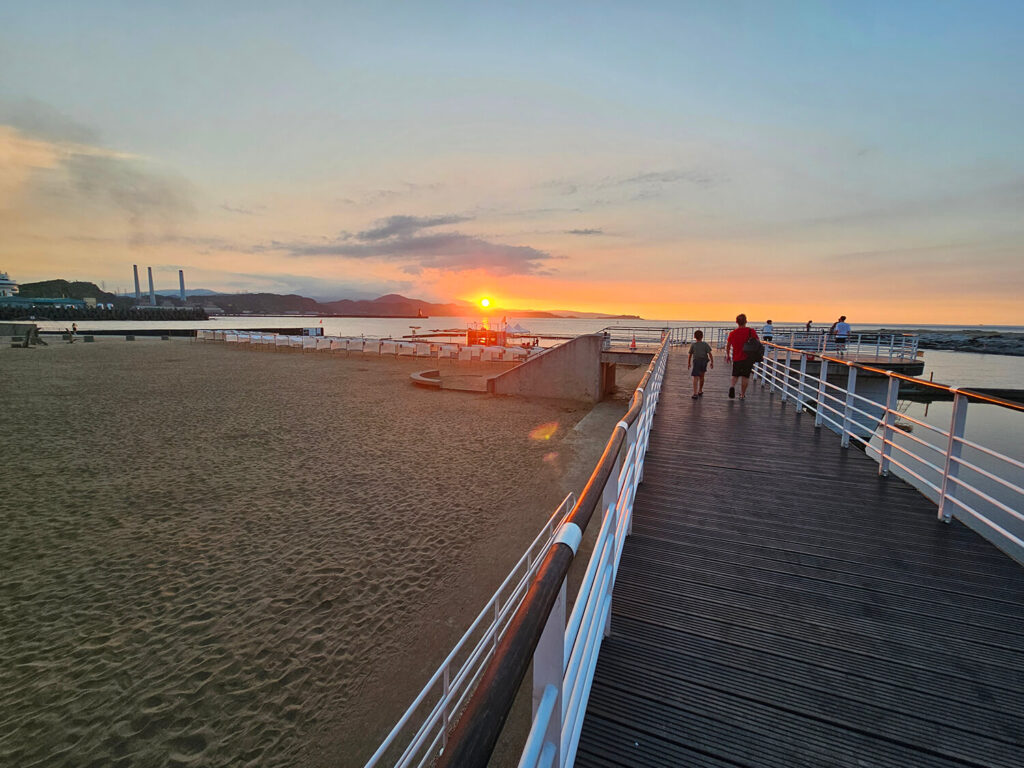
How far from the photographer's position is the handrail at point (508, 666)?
2.24 feet

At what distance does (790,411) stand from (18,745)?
1100 cm

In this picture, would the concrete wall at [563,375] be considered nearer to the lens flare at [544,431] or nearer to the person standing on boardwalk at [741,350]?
the lens flare at [544,431]

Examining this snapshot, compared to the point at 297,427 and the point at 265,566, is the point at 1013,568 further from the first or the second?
the point at 297,427

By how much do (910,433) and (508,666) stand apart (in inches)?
522

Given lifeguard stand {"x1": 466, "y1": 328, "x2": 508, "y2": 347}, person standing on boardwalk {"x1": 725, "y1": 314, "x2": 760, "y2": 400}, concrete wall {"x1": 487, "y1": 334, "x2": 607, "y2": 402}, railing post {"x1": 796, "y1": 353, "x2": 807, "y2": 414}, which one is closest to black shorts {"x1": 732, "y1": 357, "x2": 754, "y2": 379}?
person standing on boardwalk {"x1": 725, "y1": 314, "x2": 760, "y2": 400}

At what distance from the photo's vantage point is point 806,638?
261 cm

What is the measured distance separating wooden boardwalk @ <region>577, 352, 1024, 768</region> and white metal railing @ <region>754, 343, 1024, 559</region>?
19.9 inches

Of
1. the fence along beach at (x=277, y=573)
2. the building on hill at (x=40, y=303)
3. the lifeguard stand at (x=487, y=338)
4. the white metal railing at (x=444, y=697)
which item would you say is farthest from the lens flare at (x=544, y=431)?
the building on hill at (x=40, y=303)

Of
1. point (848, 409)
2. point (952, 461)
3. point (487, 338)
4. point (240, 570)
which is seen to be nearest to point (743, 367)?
point (848, 409)

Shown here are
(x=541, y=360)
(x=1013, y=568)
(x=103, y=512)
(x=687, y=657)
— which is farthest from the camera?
(x=541, y=360)

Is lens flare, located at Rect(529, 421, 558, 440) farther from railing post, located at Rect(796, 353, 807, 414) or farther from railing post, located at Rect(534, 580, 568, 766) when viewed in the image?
railing post, located at Rect(534, 580, 568, 766)

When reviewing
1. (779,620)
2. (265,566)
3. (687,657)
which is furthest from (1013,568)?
(265,566)

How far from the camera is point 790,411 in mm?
8828

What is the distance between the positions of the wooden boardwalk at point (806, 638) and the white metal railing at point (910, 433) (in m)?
0.51
